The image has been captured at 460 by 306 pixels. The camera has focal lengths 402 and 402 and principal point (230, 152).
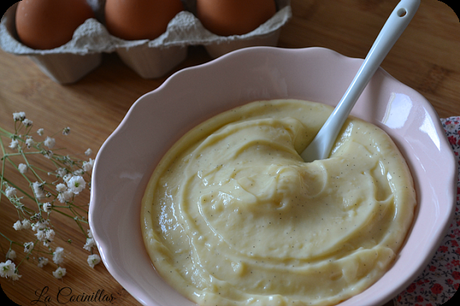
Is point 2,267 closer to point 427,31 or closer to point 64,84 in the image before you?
point 64,84

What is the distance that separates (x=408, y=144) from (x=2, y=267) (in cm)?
139

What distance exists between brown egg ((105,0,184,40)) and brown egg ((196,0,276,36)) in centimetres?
14

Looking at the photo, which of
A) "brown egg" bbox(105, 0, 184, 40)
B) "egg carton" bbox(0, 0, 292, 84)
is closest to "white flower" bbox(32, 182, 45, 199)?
"egg carton" bbox(0, 0, 292, 84)

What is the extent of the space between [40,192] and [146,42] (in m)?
0.74

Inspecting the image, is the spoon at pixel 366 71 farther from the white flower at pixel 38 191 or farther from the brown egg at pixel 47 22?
the brown egg at pixel 47 22

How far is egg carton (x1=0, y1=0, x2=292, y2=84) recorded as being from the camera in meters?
1.70

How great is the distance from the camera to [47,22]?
5.66 ft

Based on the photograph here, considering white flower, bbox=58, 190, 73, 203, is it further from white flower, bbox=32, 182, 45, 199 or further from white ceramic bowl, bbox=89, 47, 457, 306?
white ceramic bowl, bbox=89, 47, 457, 306

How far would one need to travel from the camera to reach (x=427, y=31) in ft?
6.15

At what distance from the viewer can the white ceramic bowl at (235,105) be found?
1.08 m

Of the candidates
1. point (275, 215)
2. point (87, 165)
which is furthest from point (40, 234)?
point (275, 215)

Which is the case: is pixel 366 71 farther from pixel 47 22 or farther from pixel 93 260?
pixel 47 22

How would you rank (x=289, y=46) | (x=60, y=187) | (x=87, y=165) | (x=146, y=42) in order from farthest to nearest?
1. (x=289, y=46)
2. (x=146, y=42)
3. (x=87, y=165)
4. (x=60, y=187)

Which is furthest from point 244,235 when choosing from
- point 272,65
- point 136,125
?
point 272,65
